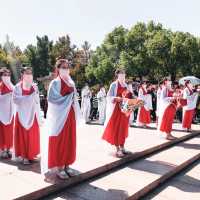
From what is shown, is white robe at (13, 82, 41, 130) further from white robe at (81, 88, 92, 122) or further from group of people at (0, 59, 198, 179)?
white robe at (81, 88, 92, 122)

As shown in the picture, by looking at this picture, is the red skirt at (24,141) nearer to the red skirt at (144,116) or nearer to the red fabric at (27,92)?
the red fabric at (27,92)

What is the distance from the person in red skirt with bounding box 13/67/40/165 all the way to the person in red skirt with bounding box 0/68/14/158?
2.25ft

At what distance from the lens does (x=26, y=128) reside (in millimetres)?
6676

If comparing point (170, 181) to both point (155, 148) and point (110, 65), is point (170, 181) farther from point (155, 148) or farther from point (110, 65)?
point (110, 65)

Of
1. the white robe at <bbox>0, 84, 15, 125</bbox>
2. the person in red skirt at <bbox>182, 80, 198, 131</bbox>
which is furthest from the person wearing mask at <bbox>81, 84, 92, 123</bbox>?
the white robe at <bbox>0, 84, 15, 125</bbox>

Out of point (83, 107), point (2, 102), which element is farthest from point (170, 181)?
point (83, 107)

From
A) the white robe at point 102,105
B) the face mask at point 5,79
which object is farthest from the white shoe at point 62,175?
the white robe at point 102,105

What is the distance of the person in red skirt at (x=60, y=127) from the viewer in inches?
227

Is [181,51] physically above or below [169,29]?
below

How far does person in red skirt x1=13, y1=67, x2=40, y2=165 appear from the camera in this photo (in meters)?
6.69

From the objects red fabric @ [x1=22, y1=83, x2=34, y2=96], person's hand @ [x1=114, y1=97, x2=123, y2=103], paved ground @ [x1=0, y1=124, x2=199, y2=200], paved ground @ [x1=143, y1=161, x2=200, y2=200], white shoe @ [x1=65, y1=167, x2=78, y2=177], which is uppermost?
red fabric @ [x1=22, y1=83, x2=34, y2=96]

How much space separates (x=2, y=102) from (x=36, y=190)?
9.81ft

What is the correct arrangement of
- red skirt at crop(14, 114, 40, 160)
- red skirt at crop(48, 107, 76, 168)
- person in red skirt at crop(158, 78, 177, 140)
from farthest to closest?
person in red skirt at crop(158, 78, 177, 140) → red skirt at crop(14, 114, 40, 160) → red skirt at crop(48, 107, 76, 168)

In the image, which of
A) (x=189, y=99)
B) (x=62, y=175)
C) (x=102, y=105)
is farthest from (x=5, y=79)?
(x=102, y=105)
